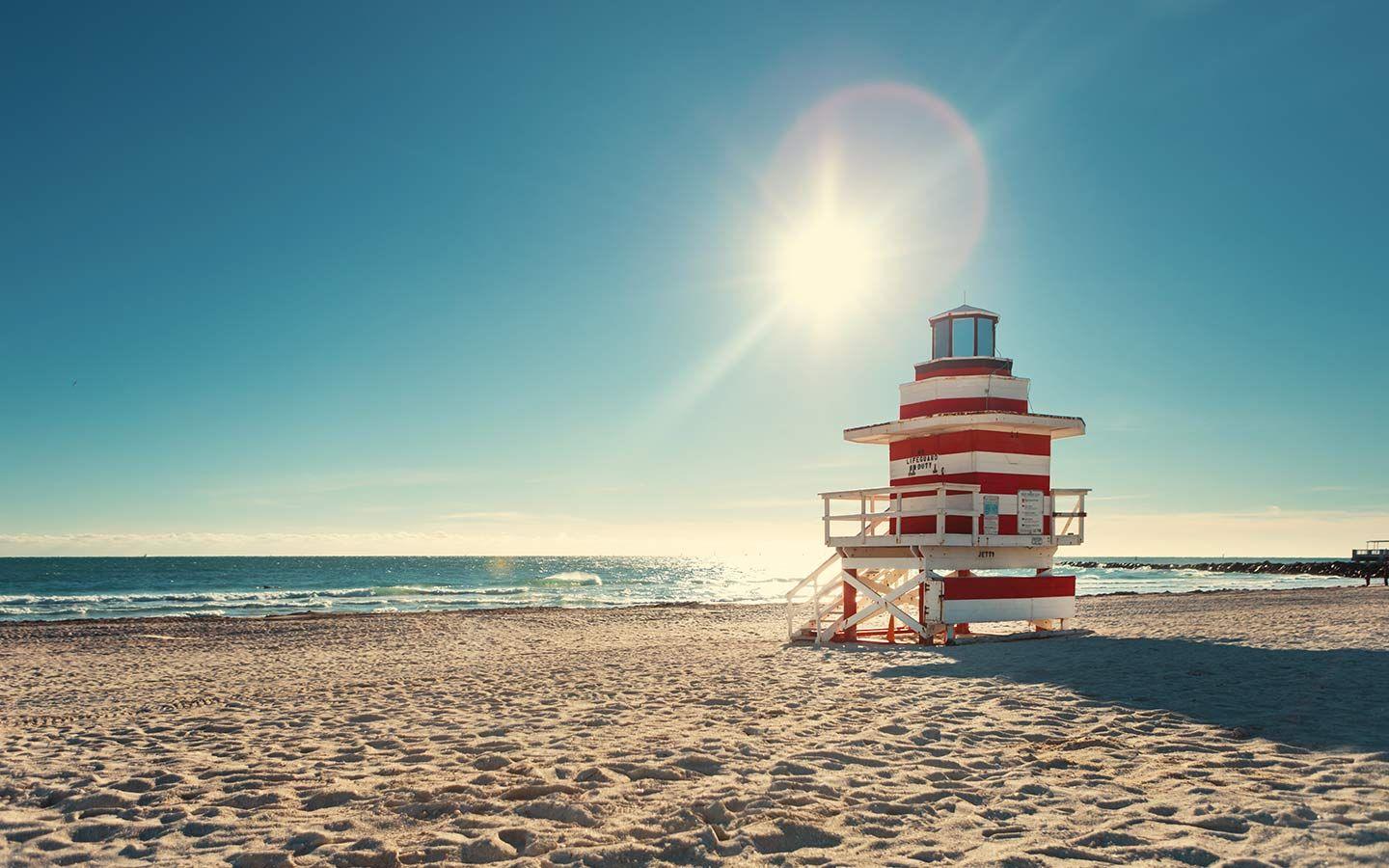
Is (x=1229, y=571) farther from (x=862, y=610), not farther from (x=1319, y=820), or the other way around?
(x=1319, y=820)

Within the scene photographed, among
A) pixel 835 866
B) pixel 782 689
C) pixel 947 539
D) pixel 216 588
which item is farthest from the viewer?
pixel 216 588

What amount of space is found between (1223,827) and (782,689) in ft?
17.5

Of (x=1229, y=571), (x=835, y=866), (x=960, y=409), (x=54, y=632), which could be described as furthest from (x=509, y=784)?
(x=1229, y=571)

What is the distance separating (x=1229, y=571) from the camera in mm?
77625

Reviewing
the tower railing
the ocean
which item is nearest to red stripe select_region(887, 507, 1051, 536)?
the tower railing

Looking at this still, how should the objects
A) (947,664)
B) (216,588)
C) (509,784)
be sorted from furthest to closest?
(216,588), (947,664), (509,784)

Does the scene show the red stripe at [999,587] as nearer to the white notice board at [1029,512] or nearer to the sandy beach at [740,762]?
the white notice board at [1029,512]

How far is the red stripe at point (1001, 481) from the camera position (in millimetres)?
15031

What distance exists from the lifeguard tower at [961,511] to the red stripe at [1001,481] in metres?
0.02

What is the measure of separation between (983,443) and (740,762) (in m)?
10.2

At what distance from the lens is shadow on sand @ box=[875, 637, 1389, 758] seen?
22.0ft

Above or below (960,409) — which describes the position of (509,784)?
below

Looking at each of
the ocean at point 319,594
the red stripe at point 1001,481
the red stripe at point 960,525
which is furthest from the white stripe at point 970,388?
the ocean at point 319,594

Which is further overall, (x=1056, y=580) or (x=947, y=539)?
(x=1056, y=580)
